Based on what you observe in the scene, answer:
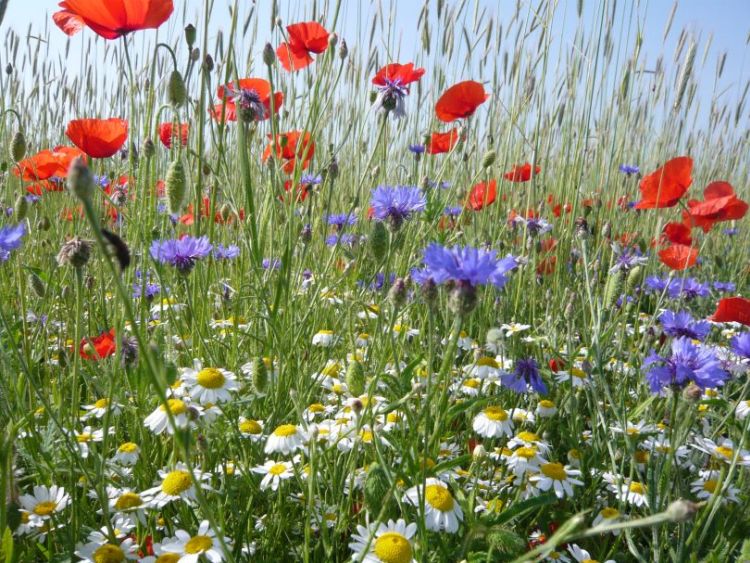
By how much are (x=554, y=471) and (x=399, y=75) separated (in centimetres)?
87

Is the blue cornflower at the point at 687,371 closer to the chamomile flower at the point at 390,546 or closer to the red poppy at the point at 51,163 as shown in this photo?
the chamomile flower at the point at 390,546

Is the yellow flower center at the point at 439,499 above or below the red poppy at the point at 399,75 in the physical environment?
below

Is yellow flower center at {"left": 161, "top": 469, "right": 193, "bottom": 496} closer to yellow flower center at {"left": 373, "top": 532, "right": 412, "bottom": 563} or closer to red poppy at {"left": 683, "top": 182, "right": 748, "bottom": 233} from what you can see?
yellow flower center at {"left": 373, "top": 532, "right": 412, "bottom": 563}

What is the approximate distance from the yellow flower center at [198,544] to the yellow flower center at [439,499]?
0.27 metres

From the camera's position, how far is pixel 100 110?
7.83 feet

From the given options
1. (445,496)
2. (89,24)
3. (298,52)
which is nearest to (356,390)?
(445,496)

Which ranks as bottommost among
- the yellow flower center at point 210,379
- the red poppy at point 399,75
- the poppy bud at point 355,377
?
the yellow flower center at point 210,379

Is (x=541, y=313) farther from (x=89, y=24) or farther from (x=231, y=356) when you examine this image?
(x=89, y=24)

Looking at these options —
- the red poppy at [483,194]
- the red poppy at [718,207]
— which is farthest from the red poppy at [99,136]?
the red poppy at [718,207]

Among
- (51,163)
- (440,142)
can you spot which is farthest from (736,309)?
(51,163)

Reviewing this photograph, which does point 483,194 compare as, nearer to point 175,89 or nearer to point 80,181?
point 175,89

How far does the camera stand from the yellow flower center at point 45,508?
2.50 feet

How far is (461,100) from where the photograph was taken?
4.86ft

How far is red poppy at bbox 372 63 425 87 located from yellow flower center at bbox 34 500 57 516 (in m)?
0.99
